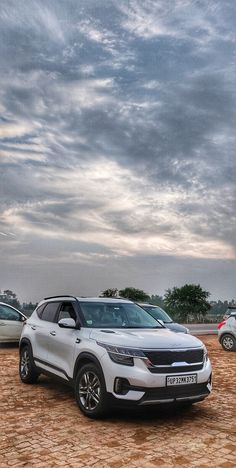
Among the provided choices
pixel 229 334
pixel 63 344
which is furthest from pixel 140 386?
pixel 229 334

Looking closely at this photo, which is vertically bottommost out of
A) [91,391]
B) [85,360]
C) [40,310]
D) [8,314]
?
[91,391]

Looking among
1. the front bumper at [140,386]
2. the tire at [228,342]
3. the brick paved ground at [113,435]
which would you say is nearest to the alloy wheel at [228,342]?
the tire at [228,342]

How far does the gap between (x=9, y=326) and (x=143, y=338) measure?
921 centimetres

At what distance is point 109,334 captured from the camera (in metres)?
6.58

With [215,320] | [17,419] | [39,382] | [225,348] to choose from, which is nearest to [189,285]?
[215,320]

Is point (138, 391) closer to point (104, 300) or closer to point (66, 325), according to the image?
point (66, 325)

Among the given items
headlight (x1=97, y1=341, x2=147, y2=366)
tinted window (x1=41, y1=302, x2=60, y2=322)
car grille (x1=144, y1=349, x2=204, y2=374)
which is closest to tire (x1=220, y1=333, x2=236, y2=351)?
tinted window (x1=41, y1=302, x2=60, y2=322)

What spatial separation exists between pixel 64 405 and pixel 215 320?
109ft

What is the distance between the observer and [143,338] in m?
6.47

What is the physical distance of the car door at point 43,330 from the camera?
26.8ft

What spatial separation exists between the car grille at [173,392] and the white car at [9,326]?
9403 millimetres

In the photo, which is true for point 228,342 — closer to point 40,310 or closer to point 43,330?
point 40,310

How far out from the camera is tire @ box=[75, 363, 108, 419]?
246 inches

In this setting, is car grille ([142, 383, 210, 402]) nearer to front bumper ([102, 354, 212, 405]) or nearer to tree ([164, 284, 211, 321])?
front bumper ([102, 354, 212, 405])
